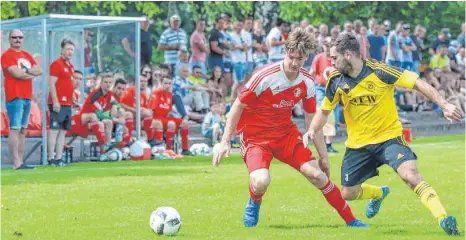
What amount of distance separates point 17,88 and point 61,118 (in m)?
1.18

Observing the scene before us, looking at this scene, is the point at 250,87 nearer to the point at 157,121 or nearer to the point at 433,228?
the point at 433,228

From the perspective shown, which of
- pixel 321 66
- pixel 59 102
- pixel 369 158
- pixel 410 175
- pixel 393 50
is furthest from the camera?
pixel 393 50

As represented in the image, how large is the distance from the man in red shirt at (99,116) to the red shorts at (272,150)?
10.2 m

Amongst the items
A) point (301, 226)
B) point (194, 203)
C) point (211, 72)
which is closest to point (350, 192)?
point (301, 226)

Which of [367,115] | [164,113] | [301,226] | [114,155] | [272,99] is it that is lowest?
[114,155]

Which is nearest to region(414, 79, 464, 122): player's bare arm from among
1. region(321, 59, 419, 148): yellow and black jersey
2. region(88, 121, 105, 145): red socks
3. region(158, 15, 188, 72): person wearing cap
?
region(321, 59, 419, 148): yellow and black jersey

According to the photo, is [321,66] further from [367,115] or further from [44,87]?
[367,115]

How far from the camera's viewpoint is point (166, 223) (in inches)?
450

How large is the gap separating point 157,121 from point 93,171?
157 inches

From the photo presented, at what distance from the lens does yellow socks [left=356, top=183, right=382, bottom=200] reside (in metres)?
12.1

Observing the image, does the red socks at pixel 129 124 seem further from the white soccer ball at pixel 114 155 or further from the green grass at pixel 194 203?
the green grass at pixel 194 203

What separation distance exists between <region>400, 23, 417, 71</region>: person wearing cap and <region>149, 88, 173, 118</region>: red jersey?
10.4 m

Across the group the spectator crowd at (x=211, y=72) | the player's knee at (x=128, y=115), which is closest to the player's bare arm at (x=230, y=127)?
the spectator crowd at (x=211, y=72)

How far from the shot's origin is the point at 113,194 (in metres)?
15.6
